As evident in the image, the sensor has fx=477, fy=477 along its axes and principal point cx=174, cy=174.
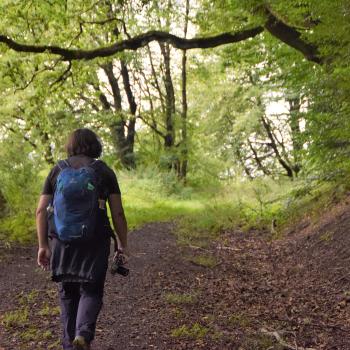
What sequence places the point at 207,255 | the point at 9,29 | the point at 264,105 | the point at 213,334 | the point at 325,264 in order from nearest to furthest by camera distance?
the point at 213,334 → the point at 325,264 → the point at 207,255 → the point at 9,29 → the point at 264,105

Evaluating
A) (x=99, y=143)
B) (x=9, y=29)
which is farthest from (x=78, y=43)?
(x=99, y=143)

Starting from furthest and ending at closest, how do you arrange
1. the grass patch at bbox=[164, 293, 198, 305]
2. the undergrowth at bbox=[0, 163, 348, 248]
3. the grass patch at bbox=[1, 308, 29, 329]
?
the undergrowth at bbox=[0, 163, 348, 248], the grass patch at bbox=[164, 293, 198, 305], the grass patch at bbox=[1, 308, 29, 329]

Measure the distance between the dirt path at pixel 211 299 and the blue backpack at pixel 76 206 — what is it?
154 centimetres

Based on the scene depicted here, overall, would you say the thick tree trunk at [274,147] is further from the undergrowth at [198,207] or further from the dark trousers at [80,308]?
the dark trousers at [80,308]

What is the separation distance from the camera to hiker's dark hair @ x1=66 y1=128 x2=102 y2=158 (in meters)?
3.72

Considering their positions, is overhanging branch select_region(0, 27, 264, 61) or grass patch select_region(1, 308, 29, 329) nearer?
grass patch select_region(1, 308, 29, 329)

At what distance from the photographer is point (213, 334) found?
4750 millimetres

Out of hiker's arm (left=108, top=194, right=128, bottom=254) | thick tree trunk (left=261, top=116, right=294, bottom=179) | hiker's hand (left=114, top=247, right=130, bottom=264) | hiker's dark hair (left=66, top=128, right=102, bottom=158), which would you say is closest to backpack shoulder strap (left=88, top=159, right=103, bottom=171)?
hiker's dark hair (left=66, top=128, right=102, bottom=158)

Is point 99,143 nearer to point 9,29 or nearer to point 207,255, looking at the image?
point 207,255

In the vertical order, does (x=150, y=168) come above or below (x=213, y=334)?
above

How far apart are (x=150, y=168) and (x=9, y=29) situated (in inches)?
459

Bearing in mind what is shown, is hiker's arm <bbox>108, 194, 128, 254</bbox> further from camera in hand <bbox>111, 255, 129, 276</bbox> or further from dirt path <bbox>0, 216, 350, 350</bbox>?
dirt path <bbox>0, 216, 350, 350</bbox>

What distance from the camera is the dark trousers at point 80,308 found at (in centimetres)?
349

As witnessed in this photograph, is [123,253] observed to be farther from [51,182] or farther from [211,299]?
[211,299]
